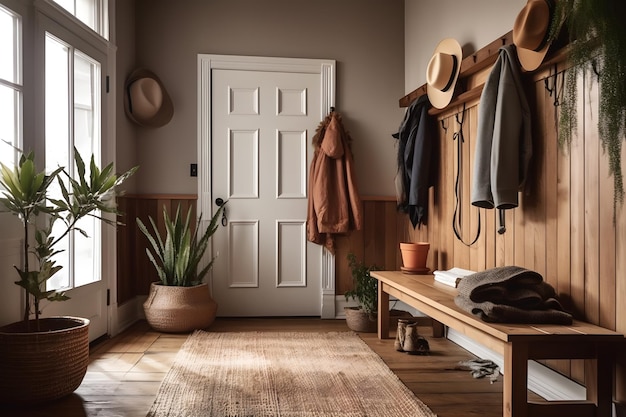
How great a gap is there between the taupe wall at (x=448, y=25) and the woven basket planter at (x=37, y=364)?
97.0 inches

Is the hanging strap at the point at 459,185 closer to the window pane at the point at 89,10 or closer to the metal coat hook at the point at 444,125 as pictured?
the metal coat hook at the point at 444,125

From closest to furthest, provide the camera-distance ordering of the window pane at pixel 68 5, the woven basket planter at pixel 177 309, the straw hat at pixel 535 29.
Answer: the straw hat at pixel 535 29
the window pane at pixel 68 5
the woven basket planter at pixel 177 309

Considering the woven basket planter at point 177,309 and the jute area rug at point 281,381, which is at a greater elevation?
the woven basket planter at point 177,309

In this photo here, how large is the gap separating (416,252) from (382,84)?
1618 millimetres

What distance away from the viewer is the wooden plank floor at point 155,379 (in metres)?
2.33

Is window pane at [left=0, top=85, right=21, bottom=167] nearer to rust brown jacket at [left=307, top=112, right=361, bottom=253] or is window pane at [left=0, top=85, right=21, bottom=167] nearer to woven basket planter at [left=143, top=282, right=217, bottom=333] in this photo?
woven basket planter at [left=143, top=282, right=217, bottom=333]

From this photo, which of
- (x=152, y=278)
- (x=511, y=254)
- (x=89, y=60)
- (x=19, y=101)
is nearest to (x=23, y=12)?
(x=19, y=101)

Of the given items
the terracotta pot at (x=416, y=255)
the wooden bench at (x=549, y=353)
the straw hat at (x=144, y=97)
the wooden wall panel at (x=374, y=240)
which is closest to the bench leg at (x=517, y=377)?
the wooden bench at (x=549, y=353)

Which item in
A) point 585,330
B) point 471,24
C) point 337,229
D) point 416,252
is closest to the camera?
point 585,330

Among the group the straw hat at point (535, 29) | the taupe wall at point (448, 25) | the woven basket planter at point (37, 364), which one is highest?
the taupe wall at point (448, 25)

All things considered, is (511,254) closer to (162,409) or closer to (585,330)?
(585,330)

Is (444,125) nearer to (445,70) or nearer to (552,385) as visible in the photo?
(445,70)

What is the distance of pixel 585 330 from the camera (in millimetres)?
1950

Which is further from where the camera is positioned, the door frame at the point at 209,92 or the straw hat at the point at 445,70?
the door frame at the point at 209,92
